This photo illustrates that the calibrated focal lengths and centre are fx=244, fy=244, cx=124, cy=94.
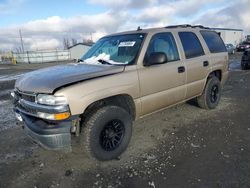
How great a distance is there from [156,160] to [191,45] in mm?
2655

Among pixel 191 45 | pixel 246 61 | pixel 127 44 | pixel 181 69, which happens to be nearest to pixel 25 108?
pixel 127 44

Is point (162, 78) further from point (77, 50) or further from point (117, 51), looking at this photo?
point (77, 50)

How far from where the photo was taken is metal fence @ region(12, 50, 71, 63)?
50.1 m

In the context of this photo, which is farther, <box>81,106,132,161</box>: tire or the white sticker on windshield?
the white sticker on windshield

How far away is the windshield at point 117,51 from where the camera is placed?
4074 millimetres

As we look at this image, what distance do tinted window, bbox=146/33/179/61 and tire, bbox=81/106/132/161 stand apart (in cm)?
127

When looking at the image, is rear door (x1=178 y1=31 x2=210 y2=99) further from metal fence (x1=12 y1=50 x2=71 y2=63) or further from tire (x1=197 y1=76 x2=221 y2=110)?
metal fence (x1=12 y1=50 x2=71 y2=63)

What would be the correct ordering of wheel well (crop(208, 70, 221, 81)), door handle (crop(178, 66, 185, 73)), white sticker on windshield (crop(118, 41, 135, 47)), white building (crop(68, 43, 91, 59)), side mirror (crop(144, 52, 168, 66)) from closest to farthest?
side mirror (crop(144, 52, 168, 66)) → white sticker on windshield (crop(118, 41, 135, 47)) → door handle (crop(178, 66, 185, 73)) → wheel well (crop(208, 70, 221, 81)) → white building (crop(68, 43, 91, 59))

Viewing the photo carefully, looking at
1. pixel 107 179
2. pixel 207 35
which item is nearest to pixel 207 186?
pixel 107 179

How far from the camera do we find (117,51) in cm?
433

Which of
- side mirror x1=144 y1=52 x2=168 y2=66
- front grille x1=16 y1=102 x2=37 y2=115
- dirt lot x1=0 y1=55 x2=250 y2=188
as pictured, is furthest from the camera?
side mirror x1=144 y1=52 x2=168 y2=66

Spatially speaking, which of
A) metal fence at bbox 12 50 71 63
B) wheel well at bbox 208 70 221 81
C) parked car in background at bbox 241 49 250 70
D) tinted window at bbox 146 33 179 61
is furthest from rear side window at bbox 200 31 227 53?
metal fence at bbox 12 50 71 63

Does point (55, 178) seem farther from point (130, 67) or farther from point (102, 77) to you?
point (130, 67)

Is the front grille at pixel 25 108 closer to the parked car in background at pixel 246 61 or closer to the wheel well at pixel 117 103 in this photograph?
the wheel well at pixel 117 103
